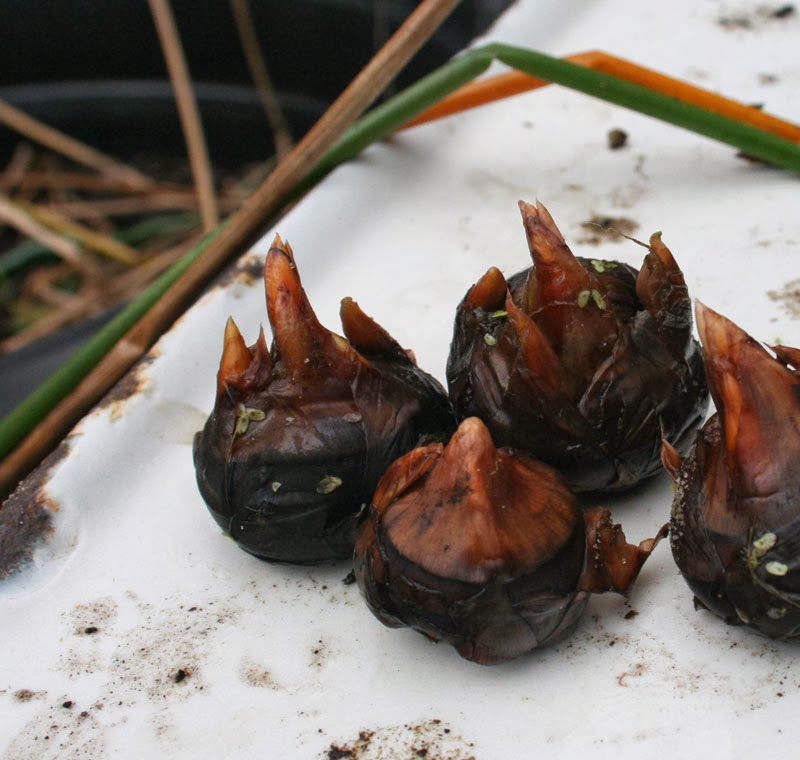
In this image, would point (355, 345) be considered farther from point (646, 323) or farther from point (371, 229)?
point (371, 229)

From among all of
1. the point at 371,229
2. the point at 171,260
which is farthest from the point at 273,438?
the point at 171,260

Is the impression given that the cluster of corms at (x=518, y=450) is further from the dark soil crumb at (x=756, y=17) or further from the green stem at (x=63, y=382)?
the dark soil crumb at (x=756, y=17)

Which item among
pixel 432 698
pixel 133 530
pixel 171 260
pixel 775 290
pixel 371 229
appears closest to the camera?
pixel 432 698

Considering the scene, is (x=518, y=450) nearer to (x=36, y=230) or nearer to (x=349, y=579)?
(x=349, y=579)

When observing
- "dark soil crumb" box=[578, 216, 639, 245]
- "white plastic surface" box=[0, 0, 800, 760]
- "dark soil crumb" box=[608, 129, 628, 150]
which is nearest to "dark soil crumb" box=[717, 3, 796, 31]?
"white plastic surface" box=[0, 0, 800, 760]

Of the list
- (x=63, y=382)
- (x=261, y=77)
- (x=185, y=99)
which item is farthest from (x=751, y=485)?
(x=261, y=77)

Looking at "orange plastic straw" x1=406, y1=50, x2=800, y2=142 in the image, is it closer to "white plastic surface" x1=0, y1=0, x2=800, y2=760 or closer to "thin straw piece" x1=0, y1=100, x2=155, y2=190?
"white plastic surface" x1=0, y1=0, x2=800, y2=760

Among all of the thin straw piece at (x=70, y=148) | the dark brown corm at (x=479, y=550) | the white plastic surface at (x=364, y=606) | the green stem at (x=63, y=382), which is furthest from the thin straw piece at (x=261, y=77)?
the dark brown corm at (x=479, y=550)
